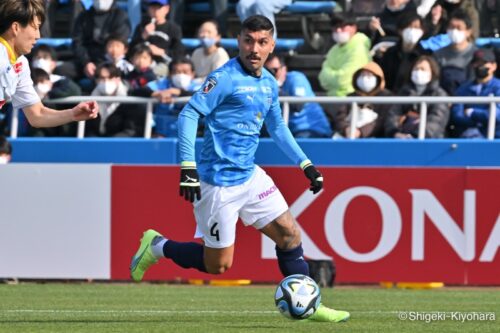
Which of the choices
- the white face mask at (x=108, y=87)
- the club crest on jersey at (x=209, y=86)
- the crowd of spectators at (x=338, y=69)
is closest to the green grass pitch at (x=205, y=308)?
the club crest on jersey at (x=209, y=86)

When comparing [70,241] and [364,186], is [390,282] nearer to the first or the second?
[364,186]

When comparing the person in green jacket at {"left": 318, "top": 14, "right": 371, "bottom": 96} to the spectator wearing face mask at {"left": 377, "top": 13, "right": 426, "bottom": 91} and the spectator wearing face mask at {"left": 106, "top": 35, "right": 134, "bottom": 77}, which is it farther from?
the spectator wearing face mask at {"left": 106, "top": 35, "right": 134, "bottom": 77}

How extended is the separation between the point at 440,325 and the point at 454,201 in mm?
4999

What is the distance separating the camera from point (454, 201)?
14453mm

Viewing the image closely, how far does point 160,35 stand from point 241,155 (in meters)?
8.09

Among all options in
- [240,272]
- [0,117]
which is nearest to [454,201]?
[240,272]

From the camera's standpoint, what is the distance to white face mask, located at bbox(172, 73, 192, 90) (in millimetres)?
16266

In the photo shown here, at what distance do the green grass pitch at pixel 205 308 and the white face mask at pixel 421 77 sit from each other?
9.06 ft

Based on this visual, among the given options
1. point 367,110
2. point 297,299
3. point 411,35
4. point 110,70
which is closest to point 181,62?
point 110,70

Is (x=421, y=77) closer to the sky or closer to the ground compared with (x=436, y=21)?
closer to the ground

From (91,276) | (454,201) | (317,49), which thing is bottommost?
(91,276)

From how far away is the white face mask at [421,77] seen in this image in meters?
15.8

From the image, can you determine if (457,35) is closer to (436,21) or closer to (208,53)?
(436,21)

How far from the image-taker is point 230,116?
9922mm
